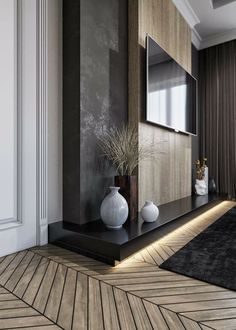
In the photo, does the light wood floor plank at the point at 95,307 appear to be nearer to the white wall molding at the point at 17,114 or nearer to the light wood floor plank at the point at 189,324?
the light wood floor plank at the point at 189,324

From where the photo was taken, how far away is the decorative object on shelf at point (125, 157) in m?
1.90

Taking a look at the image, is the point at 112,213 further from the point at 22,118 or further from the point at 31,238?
the point at 22,118

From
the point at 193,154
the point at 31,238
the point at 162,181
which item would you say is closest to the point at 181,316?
the point at 31,238

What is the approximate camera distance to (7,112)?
1.56m

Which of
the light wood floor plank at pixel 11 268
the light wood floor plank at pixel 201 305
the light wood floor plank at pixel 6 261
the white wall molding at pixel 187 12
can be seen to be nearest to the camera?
the light wood floor plank at pixel 201 305

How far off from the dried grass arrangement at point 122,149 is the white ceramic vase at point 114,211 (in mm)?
341

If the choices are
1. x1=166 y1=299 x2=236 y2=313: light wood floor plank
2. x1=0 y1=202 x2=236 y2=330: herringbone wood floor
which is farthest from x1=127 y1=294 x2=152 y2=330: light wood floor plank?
x1=166 y1=299 x2=236 y2=313: light wood floor plank

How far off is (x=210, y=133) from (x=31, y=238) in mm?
3458

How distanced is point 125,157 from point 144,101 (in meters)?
0.68

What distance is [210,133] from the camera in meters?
4.16

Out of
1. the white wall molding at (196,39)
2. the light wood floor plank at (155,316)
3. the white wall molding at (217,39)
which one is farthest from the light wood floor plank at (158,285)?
the white wall molding at (217,39)

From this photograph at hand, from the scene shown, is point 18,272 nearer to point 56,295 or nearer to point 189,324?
point 56,295

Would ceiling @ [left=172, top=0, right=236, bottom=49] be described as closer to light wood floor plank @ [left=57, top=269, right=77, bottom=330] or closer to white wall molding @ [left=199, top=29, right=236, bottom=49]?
white wall molding @ [left=199, top=29, right=236, bottom=49]

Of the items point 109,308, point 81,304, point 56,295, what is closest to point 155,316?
point 109,308
